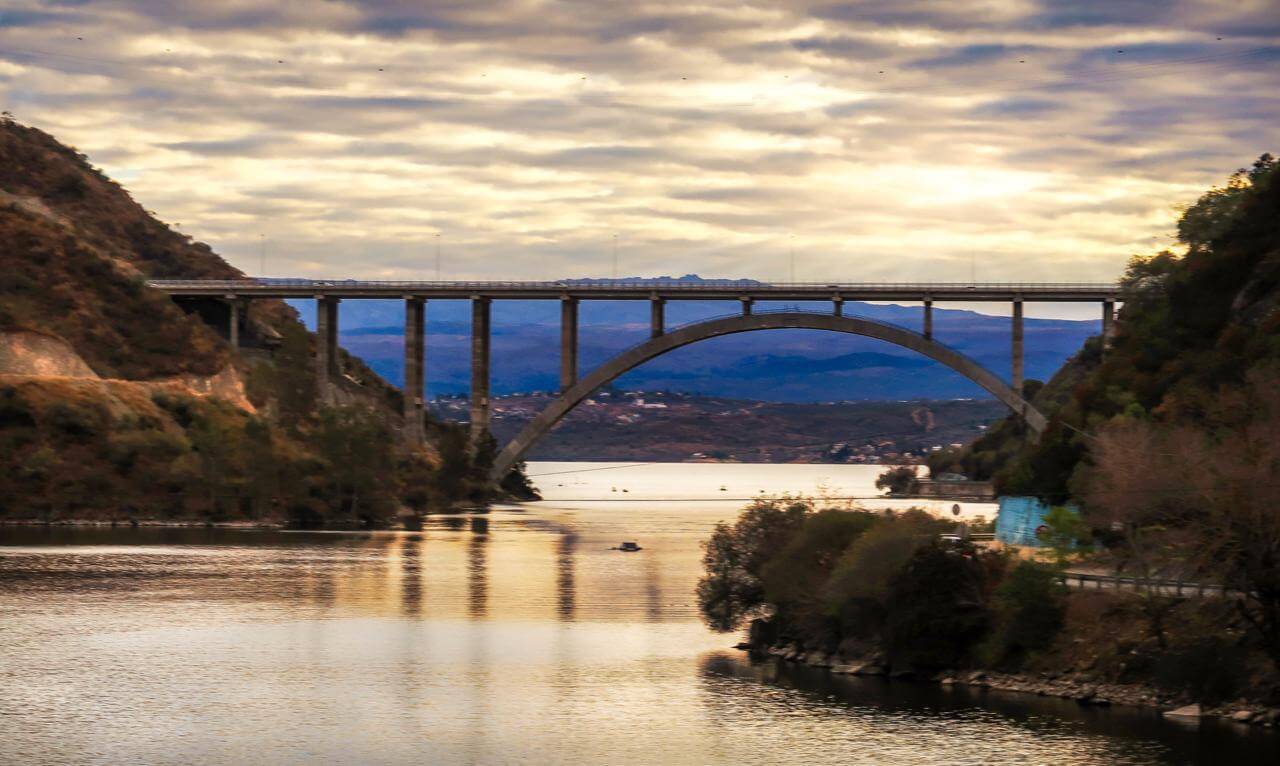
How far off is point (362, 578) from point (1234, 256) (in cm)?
3522

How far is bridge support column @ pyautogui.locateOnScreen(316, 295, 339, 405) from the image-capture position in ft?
395

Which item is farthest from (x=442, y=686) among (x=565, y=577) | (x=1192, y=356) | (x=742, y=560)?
(x=1192, y=356)

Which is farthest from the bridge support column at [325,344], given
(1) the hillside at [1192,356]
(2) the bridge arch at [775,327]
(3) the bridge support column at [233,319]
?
(1) the hillside at [1192,356]

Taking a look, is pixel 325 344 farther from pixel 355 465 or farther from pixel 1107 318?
pixel 1107 318

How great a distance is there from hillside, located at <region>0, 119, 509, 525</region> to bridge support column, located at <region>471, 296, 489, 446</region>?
1.88 metres

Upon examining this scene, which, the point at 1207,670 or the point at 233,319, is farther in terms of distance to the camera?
the point at 233,319

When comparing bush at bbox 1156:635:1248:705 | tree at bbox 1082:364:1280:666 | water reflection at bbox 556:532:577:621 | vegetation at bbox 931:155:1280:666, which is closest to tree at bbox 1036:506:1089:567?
vegetation at bbox 931:155:1280:666

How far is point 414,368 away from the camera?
4801 inches

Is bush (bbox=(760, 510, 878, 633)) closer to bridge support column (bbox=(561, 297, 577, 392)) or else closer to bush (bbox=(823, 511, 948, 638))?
bush (bbox=(823, 511, 948, 638))

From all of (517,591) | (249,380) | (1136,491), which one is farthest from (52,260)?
(1136,491)

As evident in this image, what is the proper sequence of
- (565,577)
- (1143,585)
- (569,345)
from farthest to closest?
(569,345) < (565,577) < (1143,585)

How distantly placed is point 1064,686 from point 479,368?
83259 mm

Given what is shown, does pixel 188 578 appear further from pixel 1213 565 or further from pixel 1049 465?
pixel 1213 565

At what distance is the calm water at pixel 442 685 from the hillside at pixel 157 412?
2471 cm
